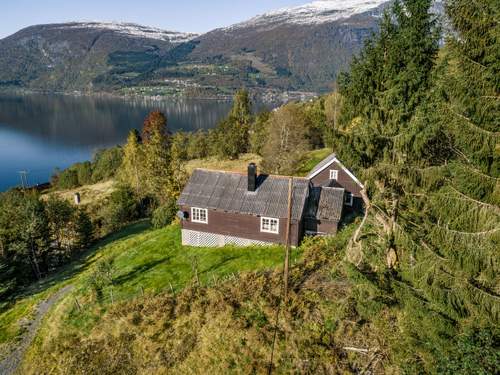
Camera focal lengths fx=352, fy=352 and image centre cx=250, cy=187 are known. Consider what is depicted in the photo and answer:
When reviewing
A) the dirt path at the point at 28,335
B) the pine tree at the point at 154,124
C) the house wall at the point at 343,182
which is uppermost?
the pine tree at the point at 154,124

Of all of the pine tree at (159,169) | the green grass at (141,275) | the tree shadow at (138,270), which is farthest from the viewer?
the pine tree at (159,169)

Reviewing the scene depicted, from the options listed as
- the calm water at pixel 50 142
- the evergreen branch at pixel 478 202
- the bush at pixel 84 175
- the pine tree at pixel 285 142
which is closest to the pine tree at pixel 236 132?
the pine tree at pixel 285 142

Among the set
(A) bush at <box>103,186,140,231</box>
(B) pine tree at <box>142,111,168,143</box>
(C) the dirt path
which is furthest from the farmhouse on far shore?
(B) pine tree at <box>142,111,168,143</box>

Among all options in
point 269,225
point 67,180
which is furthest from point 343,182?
point 67,180

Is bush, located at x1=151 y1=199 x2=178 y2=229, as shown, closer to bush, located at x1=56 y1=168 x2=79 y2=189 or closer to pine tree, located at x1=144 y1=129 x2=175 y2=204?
pine tree, located at x1=144 y1=129 x2=175 y2=204

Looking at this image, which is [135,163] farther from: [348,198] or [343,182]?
[348,198]

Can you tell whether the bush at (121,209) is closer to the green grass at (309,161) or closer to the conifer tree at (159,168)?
the conifer tree at (159,168)

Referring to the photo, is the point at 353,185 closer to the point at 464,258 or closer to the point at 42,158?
the point at 464,258
